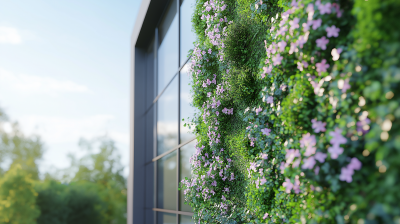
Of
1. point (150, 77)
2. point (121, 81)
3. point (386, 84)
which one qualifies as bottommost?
point (386, 84)

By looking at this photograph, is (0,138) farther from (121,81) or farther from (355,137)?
(355,137)

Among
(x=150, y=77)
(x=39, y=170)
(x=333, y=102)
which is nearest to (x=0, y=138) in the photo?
(x=39, y=170)

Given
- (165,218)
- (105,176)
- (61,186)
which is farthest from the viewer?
(105,176)

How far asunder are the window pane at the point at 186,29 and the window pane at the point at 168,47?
0.27m

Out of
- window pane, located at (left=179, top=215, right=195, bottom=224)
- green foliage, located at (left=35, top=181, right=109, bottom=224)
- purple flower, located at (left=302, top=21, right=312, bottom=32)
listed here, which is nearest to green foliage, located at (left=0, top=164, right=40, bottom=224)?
green foliage, located at (left=35, top=181, right=109, bottom=224)

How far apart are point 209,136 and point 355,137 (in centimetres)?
195

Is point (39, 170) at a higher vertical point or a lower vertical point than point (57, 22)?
lower

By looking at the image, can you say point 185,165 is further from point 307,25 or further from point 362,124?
point 362,124

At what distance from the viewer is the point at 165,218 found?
206 inches

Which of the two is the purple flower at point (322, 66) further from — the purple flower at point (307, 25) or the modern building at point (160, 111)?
the modern building at point (160, 111)

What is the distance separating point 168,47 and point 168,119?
131 centimetres

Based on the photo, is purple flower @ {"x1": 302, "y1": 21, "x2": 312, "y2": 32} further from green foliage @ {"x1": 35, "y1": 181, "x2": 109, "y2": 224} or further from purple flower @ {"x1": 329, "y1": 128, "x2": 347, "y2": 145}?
green foliage @ {"x1": 35, "y1": 181, "x2": 109, "y2": 224}

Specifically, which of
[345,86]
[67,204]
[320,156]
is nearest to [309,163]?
[320,156]

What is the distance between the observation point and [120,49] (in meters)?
22.6
